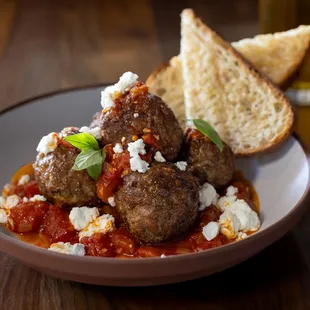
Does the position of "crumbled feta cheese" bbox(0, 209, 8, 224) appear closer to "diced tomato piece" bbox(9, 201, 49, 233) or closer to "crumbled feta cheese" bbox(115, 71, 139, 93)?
"diced tomato piece" bbox(9, 201, 49, 233)

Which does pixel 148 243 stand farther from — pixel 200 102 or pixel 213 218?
pixel 200 102

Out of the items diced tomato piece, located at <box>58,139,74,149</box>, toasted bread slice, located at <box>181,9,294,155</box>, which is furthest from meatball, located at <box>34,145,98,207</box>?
toasted bread slice, located at <box>181,9,294,155</box>

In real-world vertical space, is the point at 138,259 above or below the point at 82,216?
above

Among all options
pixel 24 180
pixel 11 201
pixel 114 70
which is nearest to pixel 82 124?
pixel 24 180

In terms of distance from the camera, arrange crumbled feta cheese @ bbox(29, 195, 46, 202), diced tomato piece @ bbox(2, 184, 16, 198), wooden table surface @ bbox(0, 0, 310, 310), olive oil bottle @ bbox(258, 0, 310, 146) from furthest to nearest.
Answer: olive oil bottle @ bbox(258, 0, 310, 146)
diced tomato piece @ bbox(2, 184, 16, 198)
crumbled feta cheese @ bbox(29, 195, 46, 202)
wooden table surface @ bbox(0, 0, 310, 310)

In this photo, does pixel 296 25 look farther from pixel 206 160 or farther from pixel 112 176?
pixel 112 176

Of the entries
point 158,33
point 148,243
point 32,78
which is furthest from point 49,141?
point 158,33

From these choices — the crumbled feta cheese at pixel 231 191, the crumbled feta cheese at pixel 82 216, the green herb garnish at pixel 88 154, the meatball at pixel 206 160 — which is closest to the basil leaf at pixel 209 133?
the meatball at pixel 206 160
